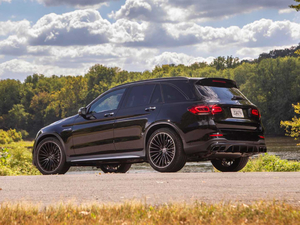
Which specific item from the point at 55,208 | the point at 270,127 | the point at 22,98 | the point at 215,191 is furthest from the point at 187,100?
the point at 22,98

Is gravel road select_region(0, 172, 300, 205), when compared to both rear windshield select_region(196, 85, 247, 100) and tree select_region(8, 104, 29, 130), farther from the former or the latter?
tree select_region(8, 104, 29, 130)

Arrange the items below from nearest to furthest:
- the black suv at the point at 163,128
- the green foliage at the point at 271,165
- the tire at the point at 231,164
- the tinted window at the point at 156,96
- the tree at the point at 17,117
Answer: the black suv at the point at 163,128 → the tinted window at the point at 156,96 → the tire at the point at 231,164 → the green foliage at the point at 271,165 → the tree at the point at 17,117

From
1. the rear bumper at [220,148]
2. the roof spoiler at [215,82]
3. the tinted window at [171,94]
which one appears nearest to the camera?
the rear bumper at [220,148]

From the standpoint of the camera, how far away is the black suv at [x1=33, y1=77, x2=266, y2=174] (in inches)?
358

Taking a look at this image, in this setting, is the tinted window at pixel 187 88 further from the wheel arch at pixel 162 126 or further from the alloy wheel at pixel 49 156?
the alloy wheel at pixel 49 156

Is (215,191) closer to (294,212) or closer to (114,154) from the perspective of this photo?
(294,212)

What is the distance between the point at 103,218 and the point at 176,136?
4408 mm

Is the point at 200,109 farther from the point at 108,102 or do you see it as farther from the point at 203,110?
the point at 108,102

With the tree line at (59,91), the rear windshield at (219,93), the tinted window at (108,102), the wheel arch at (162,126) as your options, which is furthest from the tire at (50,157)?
the tree line at (59,91)

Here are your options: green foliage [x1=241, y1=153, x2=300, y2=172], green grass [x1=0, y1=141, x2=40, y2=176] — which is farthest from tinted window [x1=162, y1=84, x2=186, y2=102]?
green foliage [x1=241, y1=153, x2=300, y2=172]

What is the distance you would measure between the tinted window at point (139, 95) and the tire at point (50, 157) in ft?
6.54

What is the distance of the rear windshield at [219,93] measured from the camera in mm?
9359

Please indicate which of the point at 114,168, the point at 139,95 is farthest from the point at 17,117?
the point at 139,95

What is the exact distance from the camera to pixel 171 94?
9586 mm
